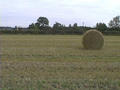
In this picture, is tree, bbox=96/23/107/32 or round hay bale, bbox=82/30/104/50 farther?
tree, bbox=96/23/107/32

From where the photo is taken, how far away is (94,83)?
21.0 feet

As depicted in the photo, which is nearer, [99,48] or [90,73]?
[90,73]

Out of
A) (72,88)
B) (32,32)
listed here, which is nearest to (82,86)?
(72,88)

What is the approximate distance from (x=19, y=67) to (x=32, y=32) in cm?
4611

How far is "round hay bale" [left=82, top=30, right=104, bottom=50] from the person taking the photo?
18.2m

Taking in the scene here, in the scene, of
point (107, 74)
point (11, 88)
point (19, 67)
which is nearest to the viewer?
point (11, 88)

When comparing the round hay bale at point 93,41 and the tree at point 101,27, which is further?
the tree at point 101,27

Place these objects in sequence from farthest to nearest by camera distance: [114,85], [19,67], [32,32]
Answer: [32,32] < [19,67] < [114,85]

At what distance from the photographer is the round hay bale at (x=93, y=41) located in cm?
1819

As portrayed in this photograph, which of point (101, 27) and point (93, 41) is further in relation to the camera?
point (101, 27)

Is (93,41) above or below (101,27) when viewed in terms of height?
below

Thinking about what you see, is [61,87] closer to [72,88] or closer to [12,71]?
[72,88]

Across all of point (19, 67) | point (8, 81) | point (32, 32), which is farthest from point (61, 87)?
point (32, 32)

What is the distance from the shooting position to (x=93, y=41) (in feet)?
61.0
